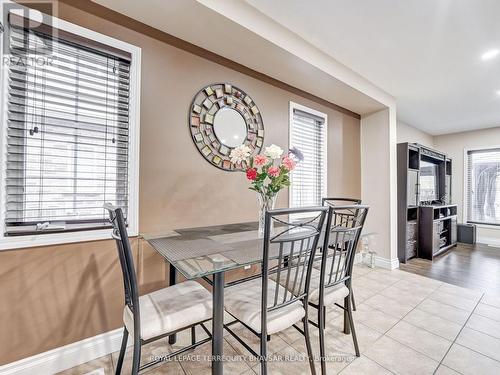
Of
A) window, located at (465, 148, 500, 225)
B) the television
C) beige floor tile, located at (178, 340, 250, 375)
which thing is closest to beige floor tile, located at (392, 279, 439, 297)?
the television

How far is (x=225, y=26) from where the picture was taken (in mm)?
1837

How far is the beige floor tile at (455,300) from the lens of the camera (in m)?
2.36

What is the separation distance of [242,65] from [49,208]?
2094 millimetres

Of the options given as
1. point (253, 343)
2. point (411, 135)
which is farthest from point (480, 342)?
point (411, 135)

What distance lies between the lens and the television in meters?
4.37

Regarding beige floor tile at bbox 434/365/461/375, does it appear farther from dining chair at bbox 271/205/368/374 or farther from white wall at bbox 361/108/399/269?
white wall at bbox 361/108/399/269

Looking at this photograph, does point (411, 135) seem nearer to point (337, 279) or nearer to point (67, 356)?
point (337, 279)

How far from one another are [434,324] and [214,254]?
2.16m

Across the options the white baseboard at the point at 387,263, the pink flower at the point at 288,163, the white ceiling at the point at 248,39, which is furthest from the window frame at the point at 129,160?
the white baseboard at the point at 387,263

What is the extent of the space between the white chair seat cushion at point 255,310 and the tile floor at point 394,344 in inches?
19.5

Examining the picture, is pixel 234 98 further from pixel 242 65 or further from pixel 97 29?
pixel 97 29

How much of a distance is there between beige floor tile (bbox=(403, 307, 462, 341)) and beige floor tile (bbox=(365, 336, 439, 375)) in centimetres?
42

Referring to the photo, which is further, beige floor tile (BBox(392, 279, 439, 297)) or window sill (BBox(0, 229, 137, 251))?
beige floor tile (BBox(392, 279, 439, 297))

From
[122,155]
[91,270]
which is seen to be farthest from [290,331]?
[122,155]
